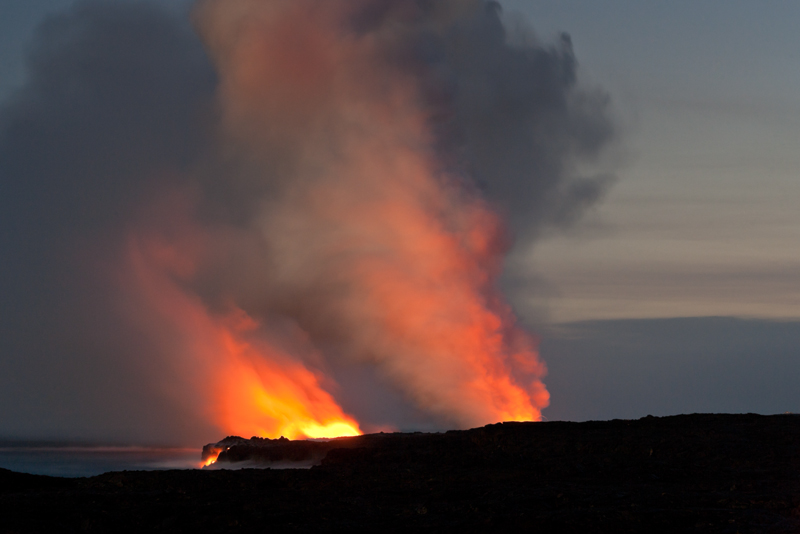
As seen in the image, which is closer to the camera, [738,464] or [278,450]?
[738,464]

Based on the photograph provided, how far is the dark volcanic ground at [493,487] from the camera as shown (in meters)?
25.0

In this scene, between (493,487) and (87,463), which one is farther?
(87,463)

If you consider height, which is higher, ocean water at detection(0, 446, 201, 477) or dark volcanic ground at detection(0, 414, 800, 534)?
ocean water at detection(0, 446, 201, 477)

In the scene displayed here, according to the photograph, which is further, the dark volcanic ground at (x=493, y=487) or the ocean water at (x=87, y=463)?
the ocean water at (x=87, y=463)

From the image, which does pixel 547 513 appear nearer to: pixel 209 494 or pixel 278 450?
pixel 209 494

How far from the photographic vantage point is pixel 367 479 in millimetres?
33375

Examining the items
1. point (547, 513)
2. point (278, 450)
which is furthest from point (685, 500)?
point (278, 450)

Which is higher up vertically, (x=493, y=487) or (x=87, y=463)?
(x=87, y=463)

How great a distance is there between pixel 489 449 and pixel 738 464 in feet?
35.3

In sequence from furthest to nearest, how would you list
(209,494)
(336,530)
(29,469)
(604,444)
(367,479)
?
1. (29,469)
2. (604,444)
3. (367,479)
4. (209,494)
5. (336,530)

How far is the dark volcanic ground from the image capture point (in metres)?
25.0

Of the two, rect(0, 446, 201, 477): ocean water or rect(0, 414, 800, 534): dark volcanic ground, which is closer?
rect(0, 414, 800, 534): dark volcanic ground

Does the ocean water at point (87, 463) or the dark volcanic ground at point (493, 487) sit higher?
the ocean water at point (87, 463)

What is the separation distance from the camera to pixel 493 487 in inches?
1225
